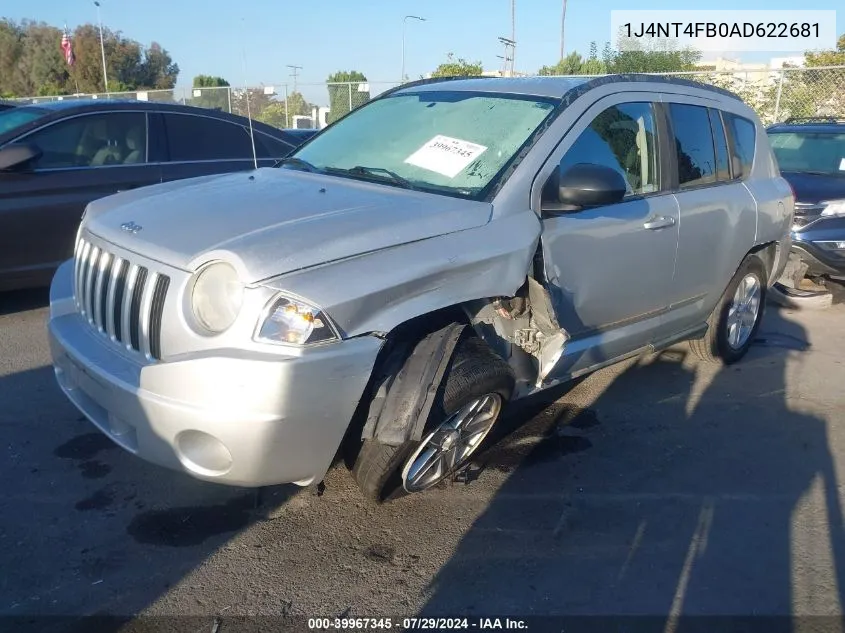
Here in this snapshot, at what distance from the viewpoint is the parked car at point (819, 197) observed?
23.5 feet

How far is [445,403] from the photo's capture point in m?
2.99

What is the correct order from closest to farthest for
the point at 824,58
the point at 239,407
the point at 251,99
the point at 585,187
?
the point at 239,407 → the point at 585,187 → the point at 251,99 → the point at 824,58

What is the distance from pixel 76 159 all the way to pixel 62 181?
270 mm

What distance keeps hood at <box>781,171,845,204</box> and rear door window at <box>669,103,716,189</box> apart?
343 centimetres

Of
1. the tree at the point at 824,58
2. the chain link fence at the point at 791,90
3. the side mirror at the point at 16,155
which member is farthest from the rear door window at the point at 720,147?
the tree at the point at 824,58

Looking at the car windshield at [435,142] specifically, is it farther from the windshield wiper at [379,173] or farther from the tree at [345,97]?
the tree at [345,97]

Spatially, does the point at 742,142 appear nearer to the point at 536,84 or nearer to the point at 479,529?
the point at 536,84

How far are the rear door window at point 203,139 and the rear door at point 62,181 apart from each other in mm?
230

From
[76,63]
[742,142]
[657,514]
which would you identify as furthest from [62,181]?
[76,63]

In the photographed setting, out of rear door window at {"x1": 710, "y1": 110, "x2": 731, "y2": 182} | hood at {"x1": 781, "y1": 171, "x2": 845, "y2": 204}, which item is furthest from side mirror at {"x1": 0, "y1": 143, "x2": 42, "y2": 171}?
hood at {"x1": 781, "y1": 171, "x2": 845, "y2": 204}

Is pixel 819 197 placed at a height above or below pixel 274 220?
below

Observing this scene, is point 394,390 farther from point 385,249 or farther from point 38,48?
point 38,48

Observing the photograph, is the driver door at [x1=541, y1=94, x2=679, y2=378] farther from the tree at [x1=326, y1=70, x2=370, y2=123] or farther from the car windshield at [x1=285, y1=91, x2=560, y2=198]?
the tree at [x1=326, y1=70, x2=370, y2=123]

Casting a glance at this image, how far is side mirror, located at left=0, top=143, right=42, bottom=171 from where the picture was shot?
528 centimetres
